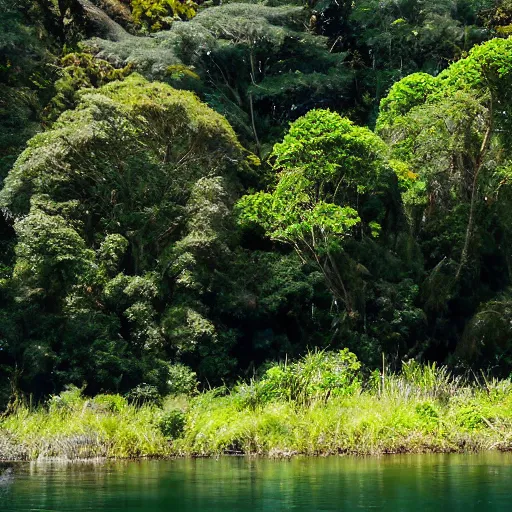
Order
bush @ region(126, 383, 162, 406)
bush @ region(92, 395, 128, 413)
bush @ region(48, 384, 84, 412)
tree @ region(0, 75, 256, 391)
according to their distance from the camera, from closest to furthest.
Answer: bush @ region(48, 384, 84, 412)
bush @ region(92, 395, 128, 413)
bush @ region(126, 383, 162, 406)
tree @ region(0, 75, 256, 391)

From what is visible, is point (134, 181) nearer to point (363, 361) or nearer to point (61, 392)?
point (61, 392)

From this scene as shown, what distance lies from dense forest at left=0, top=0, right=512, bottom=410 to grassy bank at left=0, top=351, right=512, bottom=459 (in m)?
3.39

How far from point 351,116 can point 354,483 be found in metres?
21.0

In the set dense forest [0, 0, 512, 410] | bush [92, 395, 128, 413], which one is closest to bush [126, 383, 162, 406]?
dense forest [0, 0, 512, 410]

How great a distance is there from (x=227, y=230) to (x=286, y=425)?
319 inches

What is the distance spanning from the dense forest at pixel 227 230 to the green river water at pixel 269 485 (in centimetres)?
650

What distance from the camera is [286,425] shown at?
16.2m

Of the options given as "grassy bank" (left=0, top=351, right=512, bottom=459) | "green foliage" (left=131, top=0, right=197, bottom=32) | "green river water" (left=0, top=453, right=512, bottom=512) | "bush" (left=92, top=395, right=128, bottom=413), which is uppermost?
"green foliage" (left=131, top=0, right=197, bottom=32)

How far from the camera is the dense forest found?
21.1 m

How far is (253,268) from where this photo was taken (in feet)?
77.4

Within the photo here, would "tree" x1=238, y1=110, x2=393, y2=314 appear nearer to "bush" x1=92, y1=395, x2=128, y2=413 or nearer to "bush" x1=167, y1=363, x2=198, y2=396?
"bush" x1=167, y1=363, x2=198, y2=396

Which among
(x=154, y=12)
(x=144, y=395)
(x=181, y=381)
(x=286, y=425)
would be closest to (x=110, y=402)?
(x=144, y=395)

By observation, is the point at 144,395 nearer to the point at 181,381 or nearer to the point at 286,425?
the point at 181,381

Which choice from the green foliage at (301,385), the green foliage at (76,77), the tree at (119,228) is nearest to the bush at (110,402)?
the tree at (119,228)
